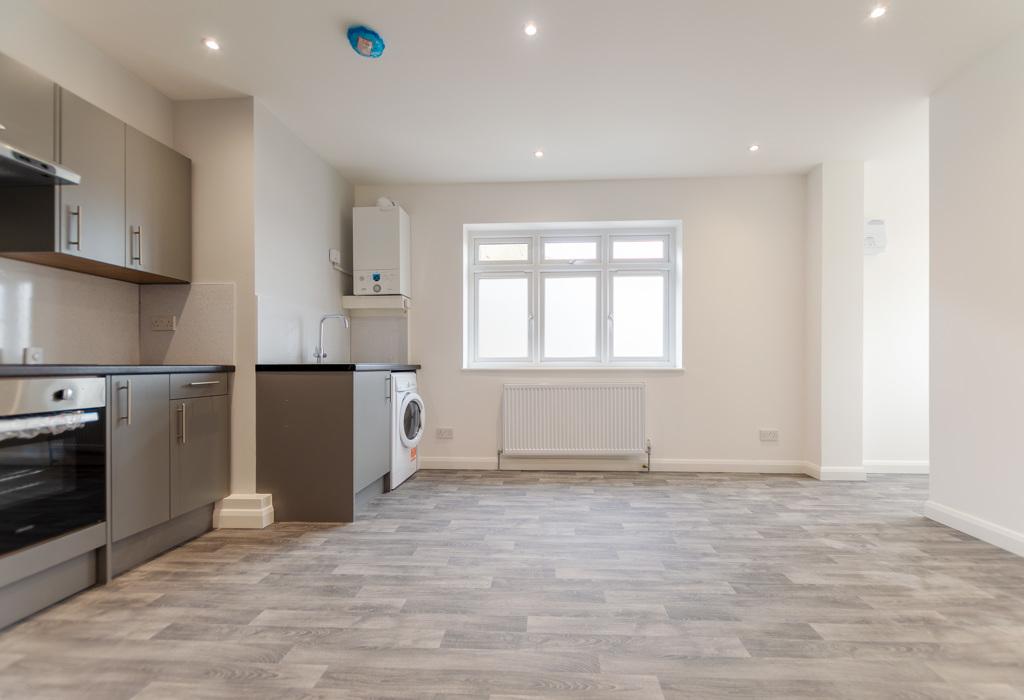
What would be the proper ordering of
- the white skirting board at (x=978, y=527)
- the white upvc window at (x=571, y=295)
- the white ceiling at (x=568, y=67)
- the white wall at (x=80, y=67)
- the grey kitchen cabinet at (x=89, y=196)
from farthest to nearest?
the white upvc window at (x=571, y=295)
the white skirting board at (x=978, y=527)
the white ceiling at (x=568, y=67)
the white wall at (x=80, y=67)
the grey kitchen cabinet at (x=89, y=196)

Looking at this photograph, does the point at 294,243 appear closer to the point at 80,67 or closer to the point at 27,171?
the point at 80,67

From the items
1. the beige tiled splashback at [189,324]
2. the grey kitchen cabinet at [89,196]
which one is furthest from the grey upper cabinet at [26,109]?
the beige tiled splashback at [189,324]

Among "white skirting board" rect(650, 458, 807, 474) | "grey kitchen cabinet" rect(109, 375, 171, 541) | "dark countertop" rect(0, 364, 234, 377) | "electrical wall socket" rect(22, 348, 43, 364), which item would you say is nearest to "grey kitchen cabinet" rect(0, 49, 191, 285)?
"electrical wall socket" rect(22, 348, 43, 364)

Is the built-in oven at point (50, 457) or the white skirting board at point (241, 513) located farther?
the white skirting board at point (241, 513)

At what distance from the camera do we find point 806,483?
4066 mm

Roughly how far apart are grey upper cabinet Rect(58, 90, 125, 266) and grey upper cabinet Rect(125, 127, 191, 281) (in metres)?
0.06

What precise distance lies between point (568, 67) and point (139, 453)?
2.98 meters

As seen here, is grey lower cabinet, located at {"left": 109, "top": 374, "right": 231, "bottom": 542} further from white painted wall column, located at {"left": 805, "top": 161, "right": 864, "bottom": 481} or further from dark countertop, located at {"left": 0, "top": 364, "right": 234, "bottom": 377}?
white painted wall column, located at {"left": 805, "top": 161, "right": 864, "bottom": 481}

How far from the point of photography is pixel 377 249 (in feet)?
14.5

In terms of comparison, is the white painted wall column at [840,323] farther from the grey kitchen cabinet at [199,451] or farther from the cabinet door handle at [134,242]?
the cabinet door handle at [134,242]

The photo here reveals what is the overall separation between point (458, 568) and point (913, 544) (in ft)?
8.04

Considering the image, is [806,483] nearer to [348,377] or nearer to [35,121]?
[348,377]

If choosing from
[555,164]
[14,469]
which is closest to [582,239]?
[555,164]

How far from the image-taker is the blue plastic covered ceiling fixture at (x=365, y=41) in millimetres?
2457
